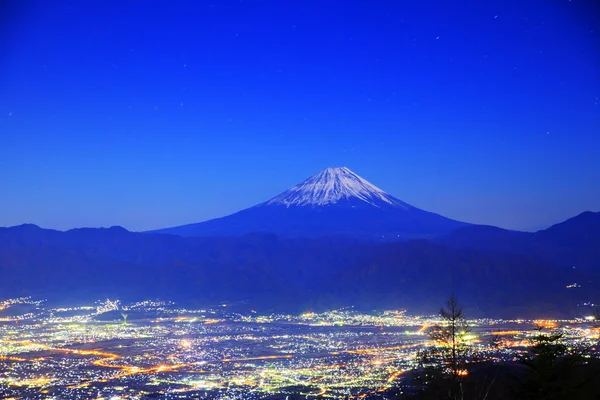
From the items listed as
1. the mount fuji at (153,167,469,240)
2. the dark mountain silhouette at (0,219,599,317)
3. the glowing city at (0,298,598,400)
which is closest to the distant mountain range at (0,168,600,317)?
the dark mountain silhouette at (0,219,599,317)

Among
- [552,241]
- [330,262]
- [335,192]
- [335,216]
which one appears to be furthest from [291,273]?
[552,241]

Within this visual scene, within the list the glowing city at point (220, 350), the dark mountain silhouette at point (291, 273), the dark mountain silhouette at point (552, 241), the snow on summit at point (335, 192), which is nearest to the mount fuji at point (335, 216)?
the snow on summit at point (335, 192)

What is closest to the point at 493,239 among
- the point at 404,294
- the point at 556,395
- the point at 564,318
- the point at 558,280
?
the point at 558,280

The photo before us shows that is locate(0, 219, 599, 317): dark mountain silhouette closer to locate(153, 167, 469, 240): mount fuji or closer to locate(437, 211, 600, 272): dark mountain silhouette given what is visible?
locate(437, 211, 600, 272): dark mountain silhouette

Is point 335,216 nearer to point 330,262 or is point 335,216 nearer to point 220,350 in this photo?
point 330,262

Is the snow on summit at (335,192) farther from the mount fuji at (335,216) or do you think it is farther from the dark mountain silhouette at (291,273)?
the dark mountain silhouette at (291,273)

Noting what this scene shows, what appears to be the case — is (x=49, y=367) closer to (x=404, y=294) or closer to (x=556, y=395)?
(x=556, y=395)
